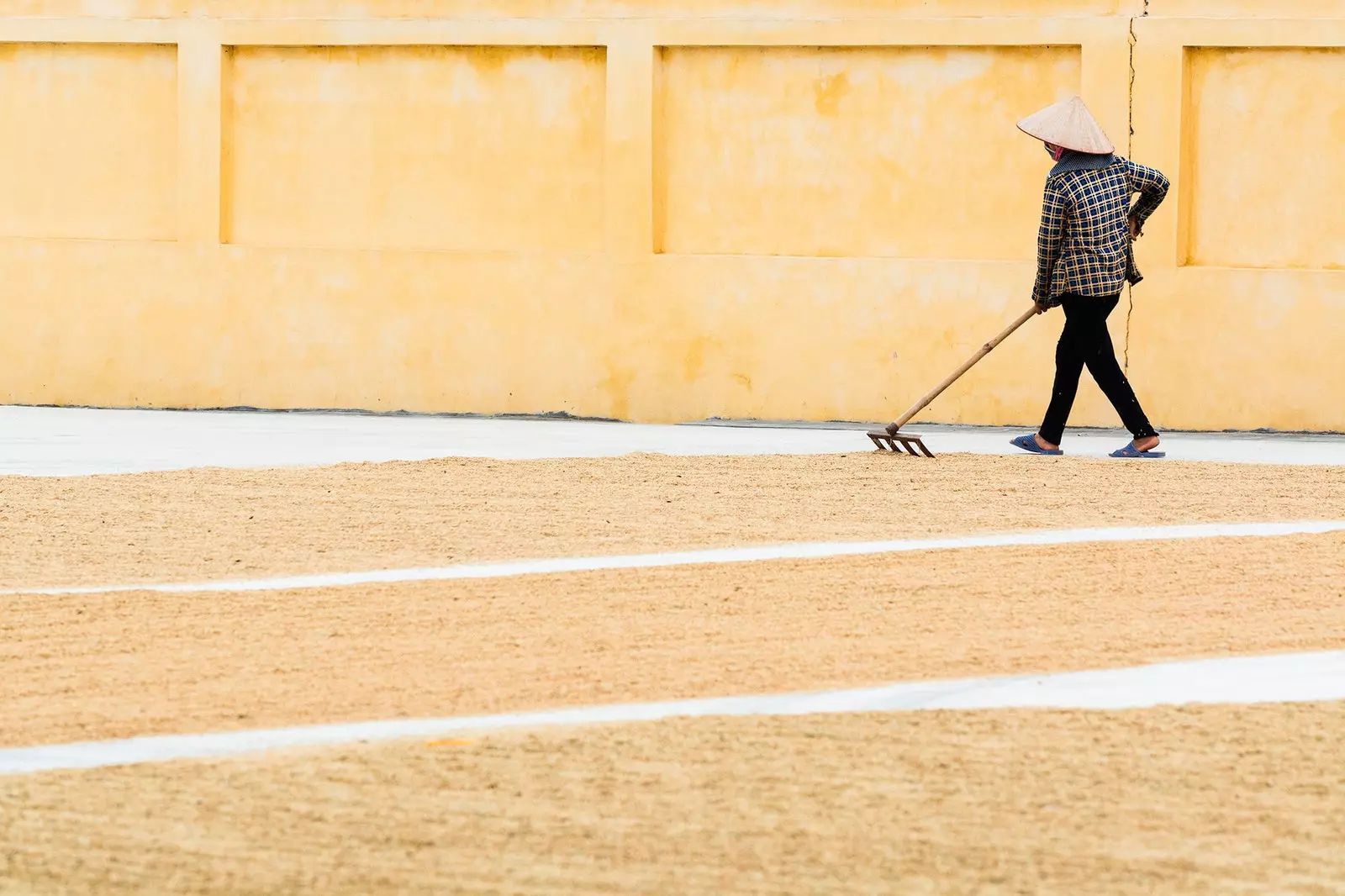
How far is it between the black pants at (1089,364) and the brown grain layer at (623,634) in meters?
3.41

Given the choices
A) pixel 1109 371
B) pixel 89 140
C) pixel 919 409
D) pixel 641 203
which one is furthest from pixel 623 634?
pixel 89 140

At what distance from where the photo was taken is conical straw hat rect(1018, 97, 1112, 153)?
1095 cm

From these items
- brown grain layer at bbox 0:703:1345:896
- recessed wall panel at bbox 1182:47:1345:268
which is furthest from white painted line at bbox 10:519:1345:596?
recessed wall panel at bbox 1182:47:1345:268

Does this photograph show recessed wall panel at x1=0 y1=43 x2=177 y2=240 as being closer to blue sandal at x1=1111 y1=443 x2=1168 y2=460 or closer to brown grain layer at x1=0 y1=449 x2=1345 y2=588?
brown grain layer at x1=0 y1=449 x2=1345 y2=588

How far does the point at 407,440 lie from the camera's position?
39.8 feet

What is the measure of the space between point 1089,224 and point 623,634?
18.4 feet

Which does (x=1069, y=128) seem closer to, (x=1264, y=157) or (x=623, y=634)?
(x=1264, y=157)

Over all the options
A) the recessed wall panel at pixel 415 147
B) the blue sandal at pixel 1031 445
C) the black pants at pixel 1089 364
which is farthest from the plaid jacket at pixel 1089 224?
the recessed wall panel at pixel 415 147

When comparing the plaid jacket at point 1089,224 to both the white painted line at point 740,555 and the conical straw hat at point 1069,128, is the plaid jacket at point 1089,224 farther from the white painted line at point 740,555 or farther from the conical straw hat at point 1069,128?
the white painted line at point 740,555

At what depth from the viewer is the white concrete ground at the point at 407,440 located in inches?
437

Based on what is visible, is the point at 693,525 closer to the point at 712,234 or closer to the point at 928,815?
the point at 928,815

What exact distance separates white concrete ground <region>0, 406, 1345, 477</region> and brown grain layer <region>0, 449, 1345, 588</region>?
66cm

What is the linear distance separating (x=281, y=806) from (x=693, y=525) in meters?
4.37

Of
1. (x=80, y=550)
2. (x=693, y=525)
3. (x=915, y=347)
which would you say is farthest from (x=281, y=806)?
(x=915, y=347)
